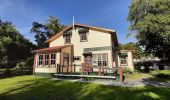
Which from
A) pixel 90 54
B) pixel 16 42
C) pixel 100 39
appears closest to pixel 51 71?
pixel 90 54

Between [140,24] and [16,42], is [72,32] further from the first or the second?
[16,42]

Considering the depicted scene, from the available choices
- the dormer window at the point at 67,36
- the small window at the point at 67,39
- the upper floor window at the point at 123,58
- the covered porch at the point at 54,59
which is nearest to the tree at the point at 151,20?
the upper floor window at the point at 123,58

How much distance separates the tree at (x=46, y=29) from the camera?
152 ft

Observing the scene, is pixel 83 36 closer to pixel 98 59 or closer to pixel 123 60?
pixel 98 59

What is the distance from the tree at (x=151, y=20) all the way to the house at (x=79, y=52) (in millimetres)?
5924

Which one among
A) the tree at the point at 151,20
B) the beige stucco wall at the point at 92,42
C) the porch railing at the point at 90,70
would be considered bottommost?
the porch railing at the point at 90,70

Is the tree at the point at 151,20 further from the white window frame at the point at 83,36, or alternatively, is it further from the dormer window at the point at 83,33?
the white window frame at the point at 83,36

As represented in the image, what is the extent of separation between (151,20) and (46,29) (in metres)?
31.7

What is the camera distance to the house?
68.7 ft

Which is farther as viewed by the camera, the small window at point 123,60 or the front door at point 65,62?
the small window at point 123,60

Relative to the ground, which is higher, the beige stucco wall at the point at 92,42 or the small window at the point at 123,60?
the beige stucco wall at the point at 92,42

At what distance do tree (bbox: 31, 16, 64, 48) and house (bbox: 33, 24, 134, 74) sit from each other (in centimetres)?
2252

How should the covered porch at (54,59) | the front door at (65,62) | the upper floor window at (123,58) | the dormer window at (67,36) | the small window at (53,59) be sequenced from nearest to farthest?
the front door at (65,62), the covered porch at (54,59), the small window at (53,59), the dormer window at (67,36), the upper floor window at (123,58)

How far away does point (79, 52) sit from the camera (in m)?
23.0
